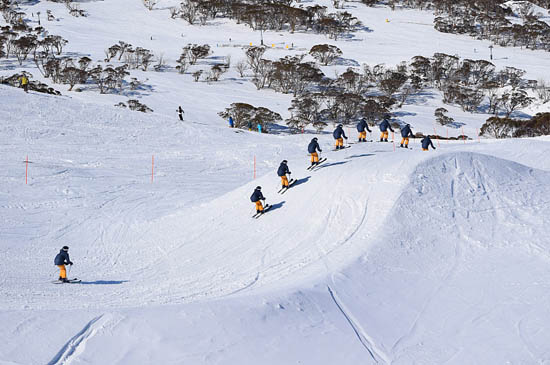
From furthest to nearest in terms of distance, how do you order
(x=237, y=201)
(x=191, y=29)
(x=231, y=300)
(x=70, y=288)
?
(x=191, y=29) → (x=237, y=201) → (x=70, y=288) → (x=231, y=300)

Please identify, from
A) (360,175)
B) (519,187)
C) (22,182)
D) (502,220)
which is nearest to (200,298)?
(360,175)

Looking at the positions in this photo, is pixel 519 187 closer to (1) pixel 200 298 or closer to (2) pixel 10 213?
(1) pixel 200 298

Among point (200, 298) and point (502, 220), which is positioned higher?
point (502, 220)

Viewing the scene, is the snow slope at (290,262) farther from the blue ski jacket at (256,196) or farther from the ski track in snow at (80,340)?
the blue ski jacket at (256,196)

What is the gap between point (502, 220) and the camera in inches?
559

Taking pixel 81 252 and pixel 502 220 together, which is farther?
pixel 81 252

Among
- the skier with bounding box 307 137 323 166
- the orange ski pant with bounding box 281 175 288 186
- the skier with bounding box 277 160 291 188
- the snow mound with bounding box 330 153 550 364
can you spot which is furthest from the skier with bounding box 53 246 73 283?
the skier with bounding box 307 137 323 166

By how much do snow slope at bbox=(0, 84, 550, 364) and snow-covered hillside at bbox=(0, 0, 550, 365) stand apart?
51mm

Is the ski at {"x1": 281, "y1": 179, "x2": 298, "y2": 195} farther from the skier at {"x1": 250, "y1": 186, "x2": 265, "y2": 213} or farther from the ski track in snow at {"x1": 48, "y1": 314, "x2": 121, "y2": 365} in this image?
the ski track in snow at {"x1": 48, "y1": 314, "x2": 121, "y2": 365}

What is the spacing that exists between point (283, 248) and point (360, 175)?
452 cm

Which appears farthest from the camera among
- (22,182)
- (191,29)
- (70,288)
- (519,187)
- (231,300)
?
(191,29)

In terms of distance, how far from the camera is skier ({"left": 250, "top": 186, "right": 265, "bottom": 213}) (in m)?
16.5

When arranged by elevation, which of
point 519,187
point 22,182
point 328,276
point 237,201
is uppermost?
point 519,187

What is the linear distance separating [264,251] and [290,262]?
1.38m
